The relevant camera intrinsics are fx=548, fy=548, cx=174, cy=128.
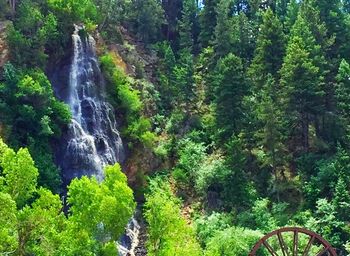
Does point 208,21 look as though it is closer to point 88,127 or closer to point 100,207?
point 88,127

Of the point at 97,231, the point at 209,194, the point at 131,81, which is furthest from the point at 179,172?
the point at 97,231

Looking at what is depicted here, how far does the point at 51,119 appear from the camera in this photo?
3794cm

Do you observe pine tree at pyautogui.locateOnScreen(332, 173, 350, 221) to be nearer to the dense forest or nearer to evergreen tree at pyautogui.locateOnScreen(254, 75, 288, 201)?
the dense forest

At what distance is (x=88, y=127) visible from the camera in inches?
1594

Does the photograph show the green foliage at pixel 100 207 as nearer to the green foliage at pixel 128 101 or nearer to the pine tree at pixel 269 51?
the green foliage at pixel 128 101

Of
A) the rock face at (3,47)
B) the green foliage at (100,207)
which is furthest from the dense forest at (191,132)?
the rock face at (3,47)

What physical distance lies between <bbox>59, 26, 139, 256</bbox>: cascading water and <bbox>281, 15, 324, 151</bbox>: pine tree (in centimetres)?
1324

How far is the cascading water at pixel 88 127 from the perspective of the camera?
3731 centimetres

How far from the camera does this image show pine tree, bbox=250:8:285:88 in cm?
4503

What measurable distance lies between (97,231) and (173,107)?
2597 centimetres

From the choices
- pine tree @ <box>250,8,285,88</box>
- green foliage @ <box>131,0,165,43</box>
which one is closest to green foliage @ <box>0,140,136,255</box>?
pine tree @ <box>250,8,285,88</box>

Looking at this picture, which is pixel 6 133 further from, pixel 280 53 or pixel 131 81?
pixel 280 53

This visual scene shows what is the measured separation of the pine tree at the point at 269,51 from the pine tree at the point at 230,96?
292 cm

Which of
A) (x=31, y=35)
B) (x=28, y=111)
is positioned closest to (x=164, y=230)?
(x=28, y=111)
